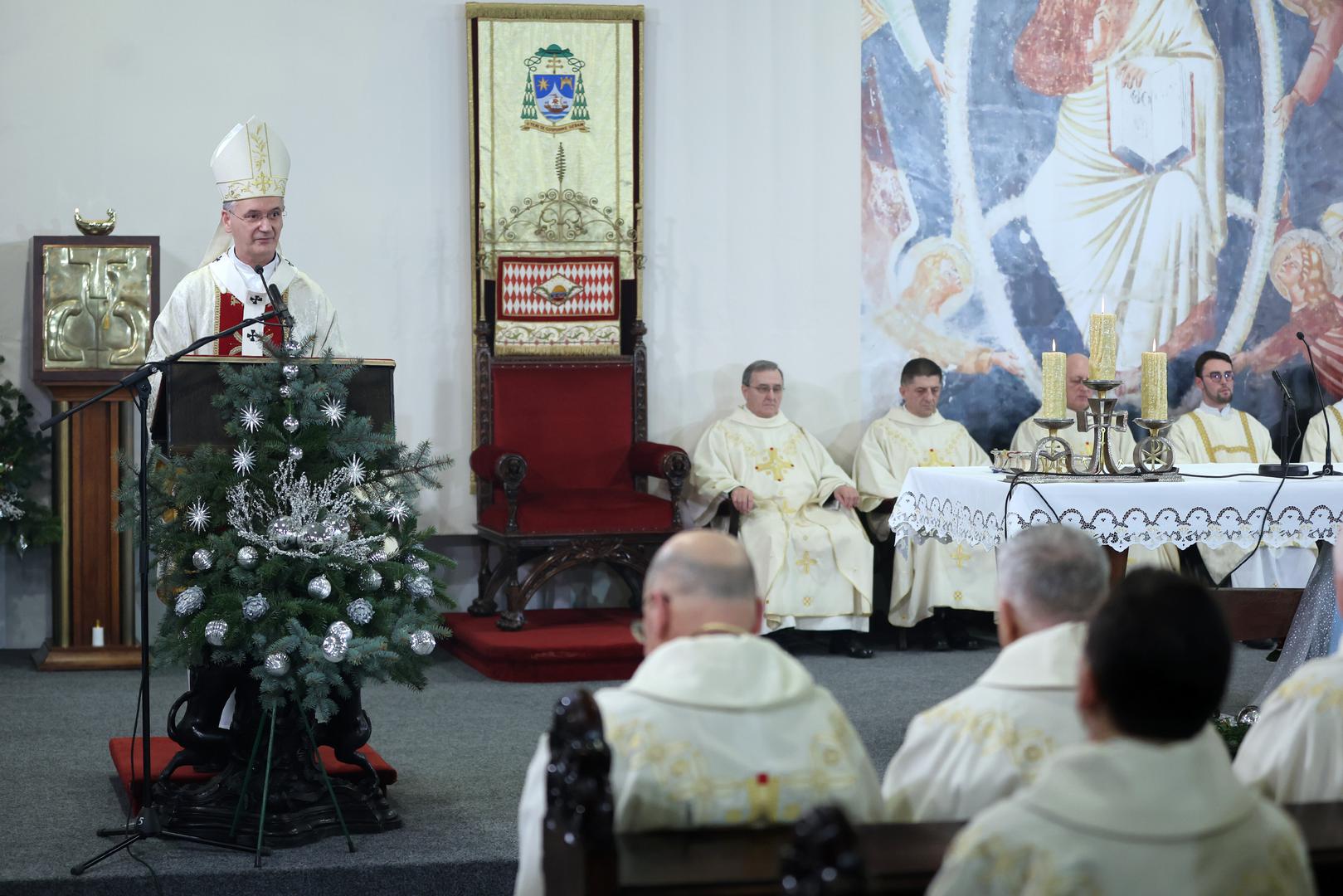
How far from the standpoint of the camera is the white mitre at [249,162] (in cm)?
508

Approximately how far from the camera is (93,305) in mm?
7426

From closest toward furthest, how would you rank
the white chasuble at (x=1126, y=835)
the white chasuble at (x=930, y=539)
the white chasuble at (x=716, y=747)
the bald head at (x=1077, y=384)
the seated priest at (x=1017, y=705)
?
the white chasuble at (x=1126, y=835), the white chasuble at (x=716, y=747), the seated priest at (x=1017, y=705), the white chasuble at (x=930, y=539), the bald head at (x=1077, y=384)

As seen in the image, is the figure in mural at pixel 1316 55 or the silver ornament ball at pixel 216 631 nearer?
the silver ornament ball at pixel 216 631

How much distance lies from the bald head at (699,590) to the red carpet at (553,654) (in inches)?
185

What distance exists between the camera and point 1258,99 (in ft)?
29.8

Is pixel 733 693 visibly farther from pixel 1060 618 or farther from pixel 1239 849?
pixel 1239 849

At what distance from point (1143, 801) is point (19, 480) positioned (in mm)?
6746

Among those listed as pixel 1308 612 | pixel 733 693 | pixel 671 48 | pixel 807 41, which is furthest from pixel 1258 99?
pixel 733 693

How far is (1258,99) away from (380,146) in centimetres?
511

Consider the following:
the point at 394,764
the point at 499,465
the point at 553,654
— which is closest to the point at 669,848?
the point at 394,764

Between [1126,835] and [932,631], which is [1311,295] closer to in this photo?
[932,631]

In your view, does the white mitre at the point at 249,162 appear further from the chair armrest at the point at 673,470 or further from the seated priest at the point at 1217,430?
the seated priest at the point at 1217,430

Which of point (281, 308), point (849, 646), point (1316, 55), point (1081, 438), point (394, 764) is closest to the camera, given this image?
point (281, 308)

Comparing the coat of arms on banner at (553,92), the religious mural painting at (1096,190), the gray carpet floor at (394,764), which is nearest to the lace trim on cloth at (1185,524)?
the gray carpet floor at (394,764)
